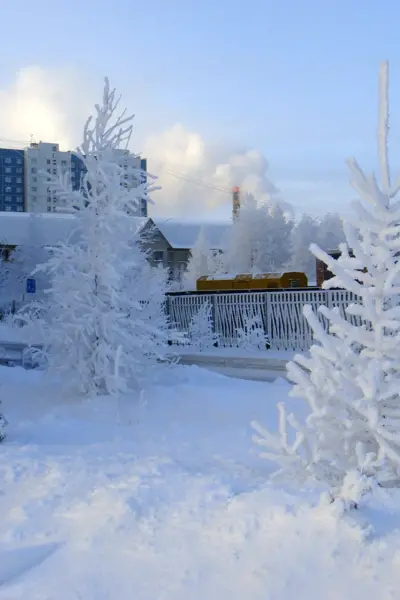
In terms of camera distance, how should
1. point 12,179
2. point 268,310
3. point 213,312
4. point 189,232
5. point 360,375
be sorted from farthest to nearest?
point 12,179 < point 189,232 < point 213,312 < point 268,310 < point 360,375

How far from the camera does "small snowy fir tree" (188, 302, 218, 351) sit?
23766mm

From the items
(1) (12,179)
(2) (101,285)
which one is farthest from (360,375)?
(1) (12,179)

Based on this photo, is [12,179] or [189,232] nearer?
[189,232]

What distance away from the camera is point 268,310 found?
74.7 feet

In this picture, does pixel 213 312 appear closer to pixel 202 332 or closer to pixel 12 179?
pixel 202 332

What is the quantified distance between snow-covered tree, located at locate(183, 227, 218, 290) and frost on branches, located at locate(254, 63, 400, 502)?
2320 inches

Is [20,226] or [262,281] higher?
[20,226]

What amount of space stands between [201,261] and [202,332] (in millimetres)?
44621

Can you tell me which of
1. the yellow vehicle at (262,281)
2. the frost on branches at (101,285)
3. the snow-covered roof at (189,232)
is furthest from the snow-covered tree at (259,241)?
the frost on branches at (101,285)

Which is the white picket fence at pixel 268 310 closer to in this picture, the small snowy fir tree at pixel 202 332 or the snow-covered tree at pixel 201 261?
the small snowy fir tree at pixel 202 332

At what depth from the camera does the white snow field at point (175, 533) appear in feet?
12.2

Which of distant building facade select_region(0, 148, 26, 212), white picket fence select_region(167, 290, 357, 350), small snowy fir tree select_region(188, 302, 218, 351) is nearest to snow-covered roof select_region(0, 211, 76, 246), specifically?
white picket fence select_region(167, 290, 357, 350)

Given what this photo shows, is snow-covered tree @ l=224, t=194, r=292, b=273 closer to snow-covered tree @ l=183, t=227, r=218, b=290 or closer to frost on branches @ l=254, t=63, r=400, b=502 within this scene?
snow-covered tree @ l=183, t=227, r=218, b=290

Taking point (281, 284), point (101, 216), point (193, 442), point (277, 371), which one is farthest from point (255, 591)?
point (281, 284)
